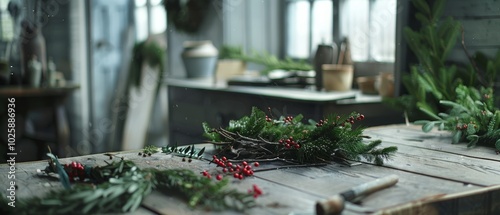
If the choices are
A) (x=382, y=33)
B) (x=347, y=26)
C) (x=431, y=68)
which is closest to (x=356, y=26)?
(x=347, y=26)

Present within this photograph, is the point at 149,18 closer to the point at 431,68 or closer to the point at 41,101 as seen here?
the point at 41,101

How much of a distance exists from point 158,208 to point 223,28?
3605mm

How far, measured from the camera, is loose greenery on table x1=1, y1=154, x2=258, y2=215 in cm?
110

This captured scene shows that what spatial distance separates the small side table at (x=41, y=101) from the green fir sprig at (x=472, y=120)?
3.31 metres

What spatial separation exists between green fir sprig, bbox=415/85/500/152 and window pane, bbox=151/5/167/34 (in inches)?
135

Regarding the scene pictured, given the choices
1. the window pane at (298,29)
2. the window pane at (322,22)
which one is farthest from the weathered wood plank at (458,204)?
the window pane at (298,29)

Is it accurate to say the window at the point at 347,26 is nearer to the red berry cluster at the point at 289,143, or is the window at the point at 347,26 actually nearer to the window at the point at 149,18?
the window at the point at 149,18

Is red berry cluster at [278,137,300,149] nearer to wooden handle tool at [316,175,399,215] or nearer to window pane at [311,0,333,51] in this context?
wooden handle tool at [316,175,399,215]

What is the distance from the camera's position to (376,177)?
1405 mm

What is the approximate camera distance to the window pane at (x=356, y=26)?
360cm

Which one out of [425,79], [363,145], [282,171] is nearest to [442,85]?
[425,79]

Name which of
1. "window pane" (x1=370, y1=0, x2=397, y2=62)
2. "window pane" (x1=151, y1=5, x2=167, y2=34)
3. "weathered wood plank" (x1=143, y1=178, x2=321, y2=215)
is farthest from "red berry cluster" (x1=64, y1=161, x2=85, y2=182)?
"window pane" (x1=151, y1=5, x2=167, y2=34)

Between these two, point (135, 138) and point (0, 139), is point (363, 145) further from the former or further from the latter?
point (135, 138)

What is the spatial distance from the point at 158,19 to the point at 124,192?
432cm
